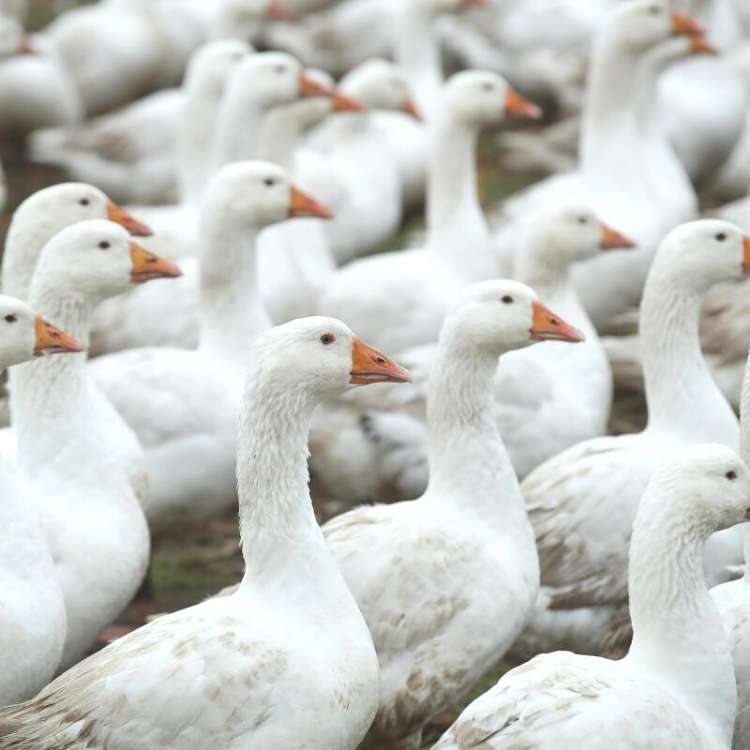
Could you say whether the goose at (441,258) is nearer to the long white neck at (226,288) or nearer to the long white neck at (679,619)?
the long white neck at (226,288)

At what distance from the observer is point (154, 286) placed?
9.70 meters

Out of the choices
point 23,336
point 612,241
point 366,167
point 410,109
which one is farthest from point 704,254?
point 410,109

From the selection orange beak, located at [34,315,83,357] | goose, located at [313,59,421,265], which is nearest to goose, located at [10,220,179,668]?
orange beak, located at [34,315,83,357]

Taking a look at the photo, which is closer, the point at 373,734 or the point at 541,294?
the point at 373,734

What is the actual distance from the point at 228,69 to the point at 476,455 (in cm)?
552

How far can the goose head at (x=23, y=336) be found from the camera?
6406mm

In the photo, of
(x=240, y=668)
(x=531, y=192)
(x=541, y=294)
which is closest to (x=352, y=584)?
(x=240, y=668)

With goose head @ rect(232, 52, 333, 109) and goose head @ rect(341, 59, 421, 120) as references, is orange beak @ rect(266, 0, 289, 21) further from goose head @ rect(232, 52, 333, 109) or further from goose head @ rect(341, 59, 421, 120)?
goose head @ rect(232, 52, 333, 109)

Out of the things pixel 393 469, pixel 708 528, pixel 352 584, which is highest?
pixel 708 528

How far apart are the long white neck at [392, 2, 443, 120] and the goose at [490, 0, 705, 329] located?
2536 millimetres

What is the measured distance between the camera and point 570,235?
883 centimetres

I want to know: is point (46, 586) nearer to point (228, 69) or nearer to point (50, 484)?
point (50, 484)

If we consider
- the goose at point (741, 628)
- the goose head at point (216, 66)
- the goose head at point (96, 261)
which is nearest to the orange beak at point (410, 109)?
the goose head at point (216, 66)

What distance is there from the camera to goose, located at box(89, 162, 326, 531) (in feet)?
26.8
